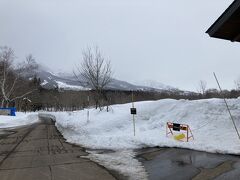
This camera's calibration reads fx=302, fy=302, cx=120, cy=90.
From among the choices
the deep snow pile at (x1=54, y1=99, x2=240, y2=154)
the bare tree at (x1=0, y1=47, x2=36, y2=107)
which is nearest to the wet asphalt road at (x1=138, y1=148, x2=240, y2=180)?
the deep snow pile at (x1=54, y1=99, x2=240, y2=154)

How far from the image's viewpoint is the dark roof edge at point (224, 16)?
9.57 m

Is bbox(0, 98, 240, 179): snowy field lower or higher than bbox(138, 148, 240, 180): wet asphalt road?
higher

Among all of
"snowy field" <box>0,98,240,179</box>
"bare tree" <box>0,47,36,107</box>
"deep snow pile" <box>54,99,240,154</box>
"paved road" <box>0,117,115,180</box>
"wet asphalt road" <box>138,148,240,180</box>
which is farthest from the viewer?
"bare tree" <box>0,47,36,107</box>

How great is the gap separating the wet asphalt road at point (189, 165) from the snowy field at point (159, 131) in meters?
0.37

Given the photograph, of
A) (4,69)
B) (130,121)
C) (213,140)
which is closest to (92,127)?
(130,121)

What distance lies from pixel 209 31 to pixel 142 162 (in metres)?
5.24

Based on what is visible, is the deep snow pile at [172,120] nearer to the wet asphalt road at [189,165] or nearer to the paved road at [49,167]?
the wet asphalt road at [189,165]

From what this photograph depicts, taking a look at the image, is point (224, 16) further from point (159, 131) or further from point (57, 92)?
point (57, 92)

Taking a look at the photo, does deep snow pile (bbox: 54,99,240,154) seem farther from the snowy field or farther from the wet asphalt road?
the wet asphalt road

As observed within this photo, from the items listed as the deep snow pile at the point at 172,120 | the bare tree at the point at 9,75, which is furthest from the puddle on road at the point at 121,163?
the bare tree at the point at 9,75

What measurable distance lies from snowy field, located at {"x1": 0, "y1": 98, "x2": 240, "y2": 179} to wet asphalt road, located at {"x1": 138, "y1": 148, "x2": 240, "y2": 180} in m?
0.37

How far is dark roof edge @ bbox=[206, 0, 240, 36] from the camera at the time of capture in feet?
31.4

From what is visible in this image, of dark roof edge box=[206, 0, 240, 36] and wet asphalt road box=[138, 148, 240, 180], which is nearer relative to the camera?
wet asphalt road box=[138, 148, 240, 180]

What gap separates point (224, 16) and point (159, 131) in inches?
272
